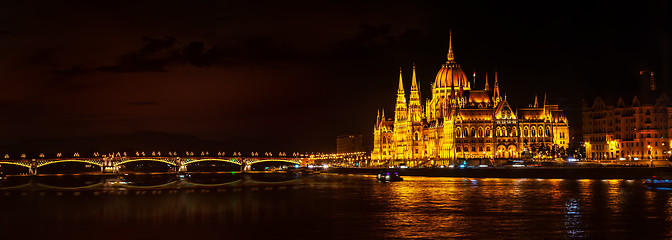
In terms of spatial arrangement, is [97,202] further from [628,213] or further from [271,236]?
[628,213]

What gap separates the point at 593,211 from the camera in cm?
6838

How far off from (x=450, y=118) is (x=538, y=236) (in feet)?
462

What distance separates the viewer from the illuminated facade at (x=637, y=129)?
157 metres

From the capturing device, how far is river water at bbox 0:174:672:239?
54406mm

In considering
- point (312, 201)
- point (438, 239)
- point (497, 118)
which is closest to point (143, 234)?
point (438, 239)

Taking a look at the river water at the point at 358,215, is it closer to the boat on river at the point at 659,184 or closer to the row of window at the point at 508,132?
the boat on river at the point at 659,184

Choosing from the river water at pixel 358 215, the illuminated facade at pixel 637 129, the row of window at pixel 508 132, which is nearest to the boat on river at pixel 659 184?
the river water at pixel 358 215

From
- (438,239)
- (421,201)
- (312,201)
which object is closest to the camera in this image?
(438,239)

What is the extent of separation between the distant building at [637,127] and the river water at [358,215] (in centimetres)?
6203

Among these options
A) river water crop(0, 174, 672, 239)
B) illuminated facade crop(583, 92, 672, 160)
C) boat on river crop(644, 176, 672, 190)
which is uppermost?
illuminated facade crop(583, 92, 672, 160)

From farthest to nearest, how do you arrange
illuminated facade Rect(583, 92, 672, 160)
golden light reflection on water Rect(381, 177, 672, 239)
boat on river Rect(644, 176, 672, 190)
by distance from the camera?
illuminated facade Rect(583, 92, 672, 160), boat on river Rect(644, 176, 672, 190), golden light reflection on water Rect(381, 177, 672, 239)

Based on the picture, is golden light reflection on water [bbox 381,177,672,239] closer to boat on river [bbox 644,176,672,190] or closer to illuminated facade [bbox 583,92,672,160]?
boat on river [bbox 644,176,672,190]

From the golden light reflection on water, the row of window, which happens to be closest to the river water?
the golden light reflection on water

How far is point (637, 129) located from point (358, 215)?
108m
